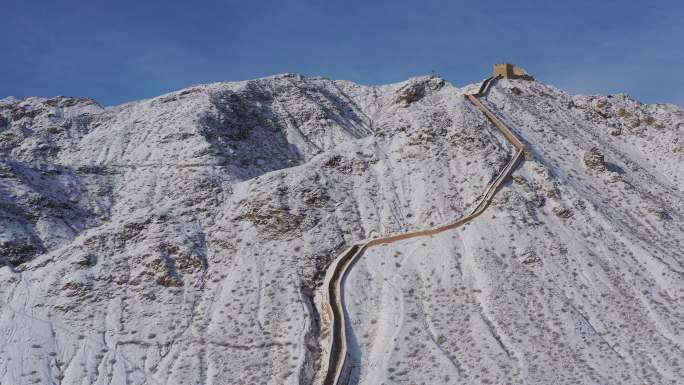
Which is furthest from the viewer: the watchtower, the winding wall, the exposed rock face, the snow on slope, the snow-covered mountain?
the watchtower

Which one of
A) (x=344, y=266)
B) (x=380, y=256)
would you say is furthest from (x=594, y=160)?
(x=344, y=266)

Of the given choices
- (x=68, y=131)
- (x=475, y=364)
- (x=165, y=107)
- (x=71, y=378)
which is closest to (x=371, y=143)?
(x=475, y=364)

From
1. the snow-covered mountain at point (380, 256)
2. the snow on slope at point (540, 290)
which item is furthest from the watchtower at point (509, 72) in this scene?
the snow on slope at point (540, 290)

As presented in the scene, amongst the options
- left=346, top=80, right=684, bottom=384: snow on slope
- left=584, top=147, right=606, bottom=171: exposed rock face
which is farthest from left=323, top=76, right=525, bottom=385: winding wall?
left=584, top=147, right=606, bottom=171: exposed rock face

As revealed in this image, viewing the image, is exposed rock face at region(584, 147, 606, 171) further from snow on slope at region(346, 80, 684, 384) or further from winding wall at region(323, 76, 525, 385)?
winding wall at region(323, 76, 525, 385)

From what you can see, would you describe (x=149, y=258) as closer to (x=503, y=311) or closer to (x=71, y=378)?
(x=71, y=378)

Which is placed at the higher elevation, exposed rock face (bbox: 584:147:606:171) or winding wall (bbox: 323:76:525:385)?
exposed rock face (bbox: 584:147:606:171)

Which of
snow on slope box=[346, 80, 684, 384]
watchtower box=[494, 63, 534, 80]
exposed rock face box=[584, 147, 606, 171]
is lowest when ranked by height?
snow on slope box=[346, 80, 684, 384]

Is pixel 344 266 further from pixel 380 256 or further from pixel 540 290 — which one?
pixel 540 290
